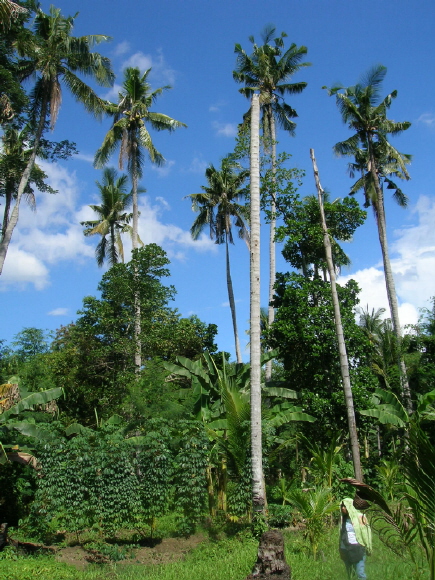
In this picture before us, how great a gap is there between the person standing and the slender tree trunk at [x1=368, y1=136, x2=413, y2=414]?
12975 millimetres

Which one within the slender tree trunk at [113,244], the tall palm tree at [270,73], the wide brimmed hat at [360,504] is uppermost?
the tall palm tree at [270,73]

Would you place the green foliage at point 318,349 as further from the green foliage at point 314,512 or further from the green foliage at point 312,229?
the green foliage at point 314,512

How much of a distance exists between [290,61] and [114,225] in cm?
1345

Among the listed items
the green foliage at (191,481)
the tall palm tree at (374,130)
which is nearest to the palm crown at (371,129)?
the tall palm tree at (374,130)

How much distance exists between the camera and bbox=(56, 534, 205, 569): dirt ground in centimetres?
1017

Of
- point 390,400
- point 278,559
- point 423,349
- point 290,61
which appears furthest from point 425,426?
point 290,61

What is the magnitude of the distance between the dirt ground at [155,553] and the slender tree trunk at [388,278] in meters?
10.4

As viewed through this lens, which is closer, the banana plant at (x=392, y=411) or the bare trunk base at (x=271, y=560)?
the bare trunk base at (x=271, y=560)

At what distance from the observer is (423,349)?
2241 cm

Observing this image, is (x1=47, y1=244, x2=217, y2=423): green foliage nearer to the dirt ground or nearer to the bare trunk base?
the dirt ground

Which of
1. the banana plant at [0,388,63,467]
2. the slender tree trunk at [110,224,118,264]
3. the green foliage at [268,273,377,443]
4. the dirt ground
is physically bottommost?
the dirt ground

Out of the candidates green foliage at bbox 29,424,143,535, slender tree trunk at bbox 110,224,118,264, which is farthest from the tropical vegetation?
slender tree trunk at bbox 110,224,118,264

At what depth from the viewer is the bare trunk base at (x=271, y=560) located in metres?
6.79

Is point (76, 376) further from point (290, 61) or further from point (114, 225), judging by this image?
point (290, 61)
